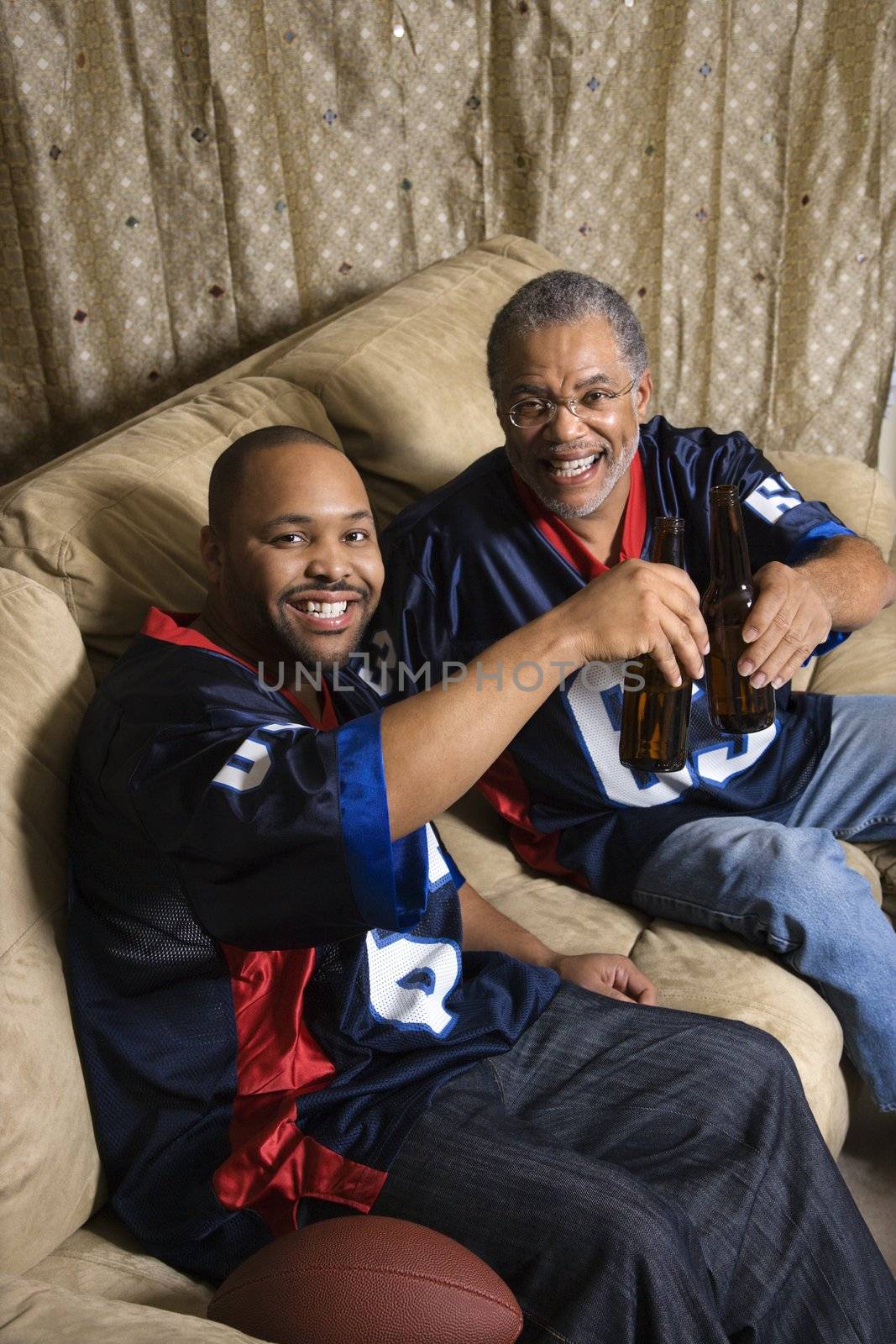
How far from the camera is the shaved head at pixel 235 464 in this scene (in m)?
1.38

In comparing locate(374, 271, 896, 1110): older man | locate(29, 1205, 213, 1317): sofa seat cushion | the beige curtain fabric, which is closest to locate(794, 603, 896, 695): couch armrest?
locate(374, 271, 896, 1110): older man

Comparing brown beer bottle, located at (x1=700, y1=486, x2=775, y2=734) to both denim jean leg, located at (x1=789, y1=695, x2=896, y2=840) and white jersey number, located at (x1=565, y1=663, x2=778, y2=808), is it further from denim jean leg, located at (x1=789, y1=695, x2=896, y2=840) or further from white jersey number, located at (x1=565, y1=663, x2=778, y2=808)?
denim jean leg, located at (x1=789, y1=695, x2=896, y2=840)

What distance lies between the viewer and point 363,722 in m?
1.08

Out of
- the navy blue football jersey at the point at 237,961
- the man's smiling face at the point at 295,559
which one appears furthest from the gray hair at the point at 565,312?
the navy blue football jersey at the point at 237,961

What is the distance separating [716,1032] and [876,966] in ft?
0.98

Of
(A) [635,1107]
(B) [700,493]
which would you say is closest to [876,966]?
(A) [635,1107]

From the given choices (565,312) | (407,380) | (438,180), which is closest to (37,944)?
(565,312)

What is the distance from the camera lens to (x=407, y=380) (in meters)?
2.04

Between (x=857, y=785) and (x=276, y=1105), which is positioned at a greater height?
(x=276, y=1105)

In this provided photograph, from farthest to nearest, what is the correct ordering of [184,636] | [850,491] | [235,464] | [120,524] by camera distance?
[850,491], [120,524], [235,464], [184,636]

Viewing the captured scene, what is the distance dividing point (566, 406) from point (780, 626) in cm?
45

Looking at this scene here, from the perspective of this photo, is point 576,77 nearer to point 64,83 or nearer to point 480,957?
point 64,83

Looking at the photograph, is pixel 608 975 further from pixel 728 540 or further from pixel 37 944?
pixel 37 944

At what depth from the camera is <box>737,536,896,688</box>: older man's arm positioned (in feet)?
4.79
